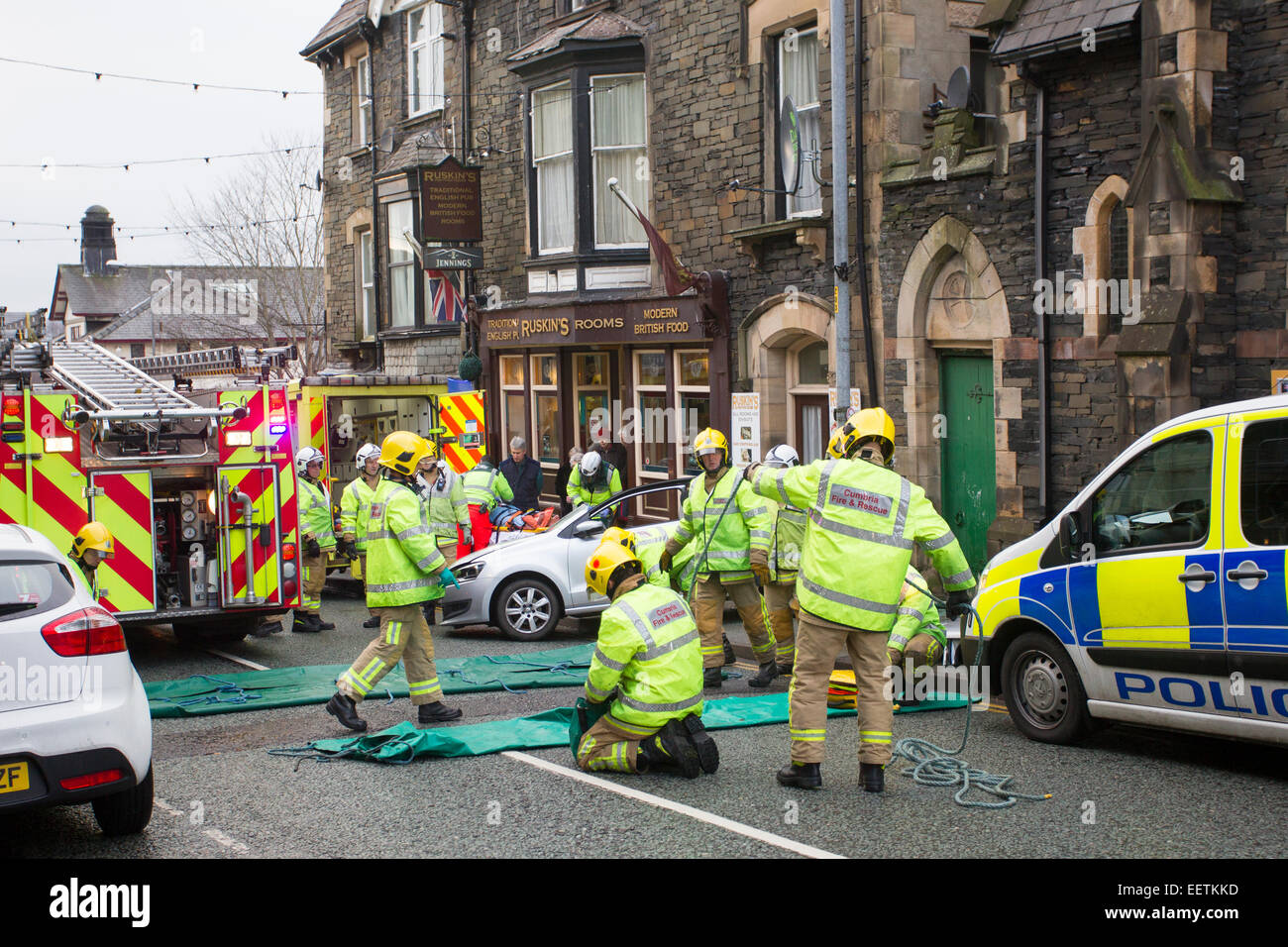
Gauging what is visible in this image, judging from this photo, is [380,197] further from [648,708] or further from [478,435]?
[648,708]

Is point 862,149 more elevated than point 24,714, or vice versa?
point 862,149

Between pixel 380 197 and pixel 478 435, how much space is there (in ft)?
31.4

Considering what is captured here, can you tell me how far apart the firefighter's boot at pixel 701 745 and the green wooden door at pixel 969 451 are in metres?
7.70

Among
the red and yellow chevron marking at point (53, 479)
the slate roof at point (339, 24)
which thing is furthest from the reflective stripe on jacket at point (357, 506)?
the slate roof at point (339, 24)

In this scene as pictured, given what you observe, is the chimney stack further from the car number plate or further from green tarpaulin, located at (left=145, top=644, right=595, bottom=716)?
the car number plate

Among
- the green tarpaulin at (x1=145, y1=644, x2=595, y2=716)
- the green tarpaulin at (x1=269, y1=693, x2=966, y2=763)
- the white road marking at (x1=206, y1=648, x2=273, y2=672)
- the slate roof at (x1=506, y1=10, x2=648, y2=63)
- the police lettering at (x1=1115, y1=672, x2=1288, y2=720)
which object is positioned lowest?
the white road marking at (x1=206, y1=648, x2=273, y2=672)

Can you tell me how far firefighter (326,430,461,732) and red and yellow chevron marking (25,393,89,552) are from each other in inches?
128

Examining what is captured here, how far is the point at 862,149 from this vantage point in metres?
15.5

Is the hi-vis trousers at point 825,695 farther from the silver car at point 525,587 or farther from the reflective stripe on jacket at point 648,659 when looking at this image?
the silver car at point 525,587

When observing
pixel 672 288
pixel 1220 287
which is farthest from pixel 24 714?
pixel 672 288

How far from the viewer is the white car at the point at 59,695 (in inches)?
230

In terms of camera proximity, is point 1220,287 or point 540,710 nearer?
point 540,710

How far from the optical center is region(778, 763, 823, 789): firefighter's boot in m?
7.25

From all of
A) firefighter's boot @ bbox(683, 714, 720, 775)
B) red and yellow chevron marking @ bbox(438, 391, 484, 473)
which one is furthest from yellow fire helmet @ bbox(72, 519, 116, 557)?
red and yellow chevron marking @ bbox(438, 391, 484, 473)
